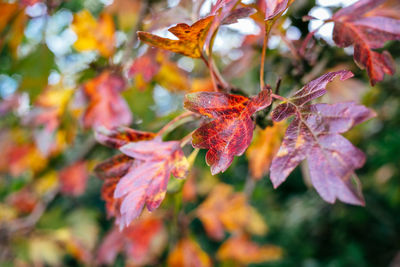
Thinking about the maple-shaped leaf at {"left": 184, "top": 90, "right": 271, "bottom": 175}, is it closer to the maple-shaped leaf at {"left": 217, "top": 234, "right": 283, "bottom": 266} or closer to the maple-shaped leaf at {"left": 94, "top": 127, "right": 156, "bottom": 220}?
the maple-shaped leaf at {"left": 94, "top": 127, "right": 156, "bottom": 220}

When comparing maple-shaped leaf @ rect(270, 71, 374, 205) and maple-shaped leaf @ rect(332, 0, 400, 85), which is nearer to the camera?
maple-shaped leaf @ rect(270, 71, 374, 205)

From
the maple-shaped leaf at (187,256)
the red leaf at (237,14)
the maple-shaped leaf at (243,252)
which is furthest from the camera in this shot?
the maple-shaped leaf at (243,252)

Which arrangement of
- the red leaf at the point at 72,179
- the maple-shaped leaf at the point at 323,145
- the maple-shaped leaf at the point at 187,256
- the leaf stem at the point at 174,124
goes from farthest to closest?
the red leaf at the point at 72,179 → the maple-shaped leaf at the point at 187,256 → the leaf stem at the point at 174,124 → the maple-shaped leaf at the point at 323,145

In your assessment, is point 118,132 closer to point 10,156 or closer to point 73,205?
point 10,156

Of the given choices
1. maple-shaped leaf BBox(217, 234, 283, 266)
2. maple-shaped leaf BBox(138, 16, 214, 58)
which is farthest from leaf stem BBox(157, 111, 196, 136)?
maple-shaped leaf BBox(217, 234, 283, 266)

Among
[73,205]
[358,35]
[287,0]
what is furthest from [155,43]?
[73,205]

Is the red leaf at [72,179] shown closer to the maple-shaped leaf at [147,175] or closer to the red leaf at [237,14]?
the maple-shaped leaf at [147,175]

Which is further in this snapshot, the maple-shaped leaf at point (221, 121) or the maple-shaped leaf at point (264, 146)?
the maple-shaped leaf at point (264, 146)

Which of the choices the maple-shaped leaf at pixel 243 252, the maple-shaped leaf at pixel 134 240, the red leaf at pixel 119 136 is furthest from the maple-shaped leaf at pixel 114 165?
the maple-shaped leaf at pixel 243 252
